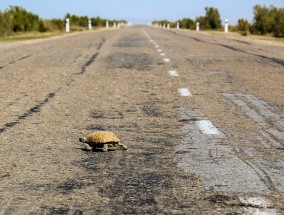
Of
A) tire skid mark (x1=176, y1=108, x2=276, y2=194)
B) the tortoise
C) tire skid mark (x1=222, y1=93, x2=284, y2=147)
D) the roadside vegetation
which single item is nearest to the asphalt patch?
tire skid mark (x1=222, y1=93, x2=284, y2=147)

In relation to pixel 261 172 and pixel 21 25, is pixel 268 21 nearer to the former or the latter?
pixel 21 25

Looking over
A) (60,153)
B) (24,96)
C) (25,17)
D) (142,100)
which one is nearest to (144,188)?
(60,153)

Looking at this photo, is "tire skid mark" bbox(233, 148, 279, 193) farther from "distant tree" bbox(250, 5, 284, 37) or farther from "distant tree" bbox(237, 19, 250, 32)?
"distant tree" bbox(237, 19, 250, 32)

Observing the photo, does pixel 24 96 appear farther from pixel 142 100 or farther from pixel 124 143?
pixel 124 143

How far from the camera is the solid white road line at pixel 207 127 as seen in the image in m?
6.14

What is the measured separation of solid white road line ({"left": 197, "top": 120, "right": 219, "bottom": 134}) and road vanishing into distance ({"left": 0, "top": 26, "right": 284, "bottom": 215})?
0.04ft

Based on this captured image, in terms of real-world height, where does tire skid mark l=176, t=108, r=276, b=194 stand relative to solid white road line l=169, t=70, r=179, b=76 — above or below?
above

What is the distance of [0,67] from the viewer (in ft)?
44.4

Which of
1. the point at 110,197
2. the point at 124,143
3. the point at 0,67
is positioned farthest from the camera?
the point at 0,67

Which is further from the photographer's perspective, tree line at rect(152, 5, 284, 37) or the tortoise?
tree line at rect(152, 5, 284, 37)

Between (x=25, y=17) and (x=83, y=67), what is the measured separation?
37.2 m

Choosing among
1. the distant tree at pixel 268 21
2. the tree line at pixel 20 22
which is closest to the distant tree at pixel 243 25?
the distant tree at pixel 268 21

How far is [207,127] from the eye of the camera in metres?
6.36

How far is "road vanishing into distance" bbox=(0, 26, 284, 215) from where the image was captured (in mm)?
3826
